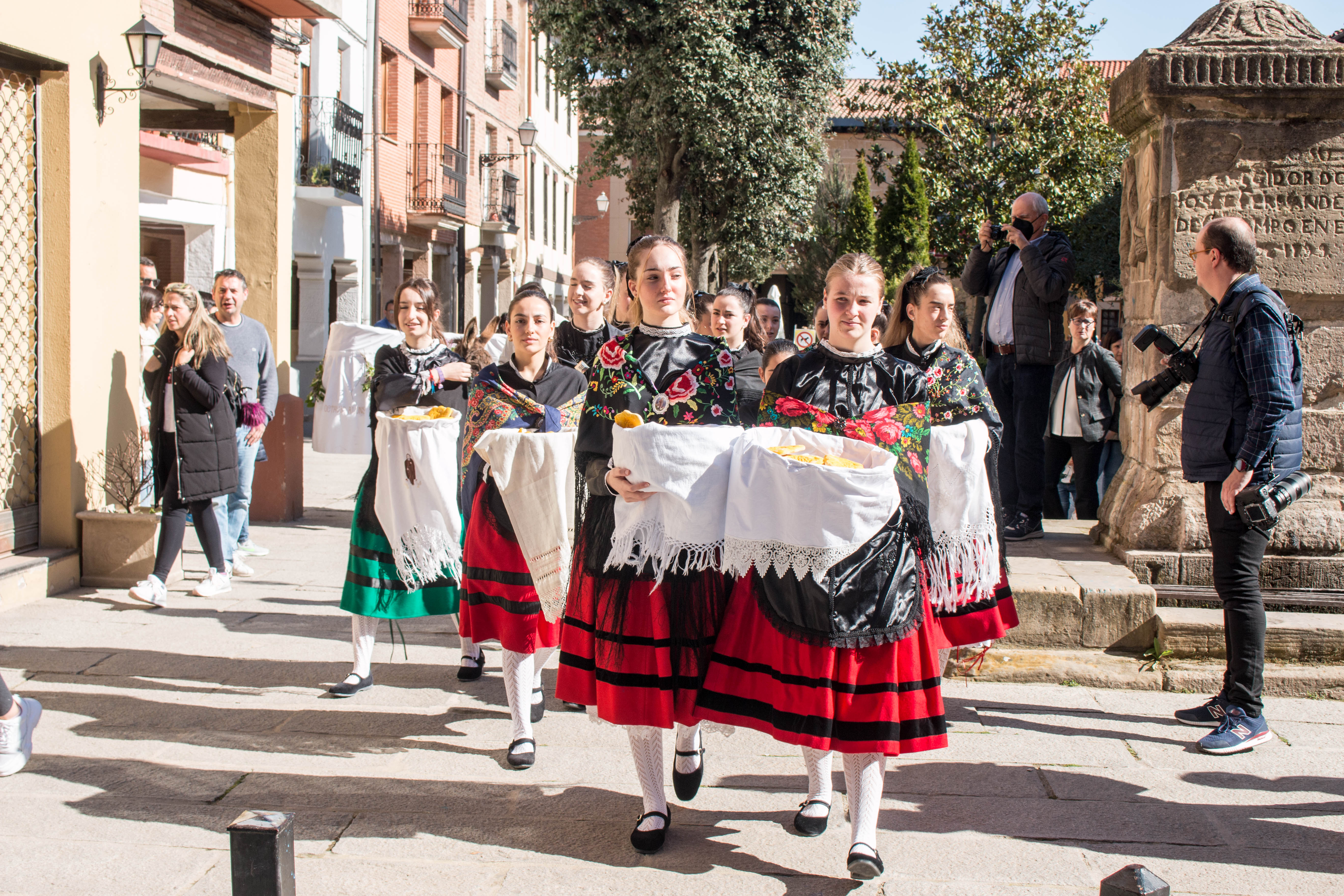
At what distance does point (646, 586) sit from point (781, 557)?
1.45ft

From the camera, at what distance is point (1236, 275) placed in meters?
4.48

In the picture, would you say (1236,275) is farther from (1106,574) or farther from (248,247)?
(248,247)

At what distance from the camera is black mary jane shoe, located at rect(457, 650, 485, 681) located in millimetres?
5246

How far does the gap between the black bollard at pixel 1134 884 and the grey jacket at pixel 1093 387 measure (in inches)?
241

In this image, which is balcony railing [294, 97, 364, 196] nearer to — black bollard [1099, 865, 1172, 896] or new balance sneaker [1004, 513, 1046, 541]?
new balance sneaker [1004, 513, 1046, 541]

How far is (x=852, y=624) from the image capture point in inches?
124

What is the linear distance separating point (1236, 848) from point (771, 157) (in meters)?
17.8

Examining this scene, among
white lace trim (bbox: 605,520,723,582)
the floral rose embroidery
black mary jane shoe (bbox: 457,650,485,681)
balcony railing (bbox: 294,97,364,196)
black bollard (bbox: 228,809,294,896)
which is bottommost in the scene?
black mary jane shoe (bbox: 457,650,485,681)

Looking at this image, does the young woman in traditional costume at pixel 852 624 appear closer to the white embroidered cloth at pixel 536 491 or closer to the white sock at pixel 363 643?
the white embroidered cloth at pixel 536 491

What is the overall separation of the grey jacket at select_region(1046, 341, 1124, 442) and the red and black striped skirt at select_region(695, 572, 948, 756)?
5.22 metres

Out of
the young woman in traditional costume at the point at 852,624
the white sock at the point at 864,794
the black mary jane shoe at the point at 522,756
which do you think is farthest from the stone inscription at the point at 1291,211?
the black mary jane shoe at the point at 522,756

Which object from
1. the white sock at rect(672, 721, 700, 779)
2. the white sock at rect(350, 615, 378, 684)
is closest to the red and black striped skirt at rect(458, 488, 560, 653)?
the white sock at rect(350, 615, 378, 684)

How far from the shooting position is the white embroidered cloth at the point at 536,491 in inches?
165

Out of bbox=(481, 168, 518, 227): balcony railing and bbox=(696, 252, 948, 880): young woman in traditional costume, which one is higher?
bbox=(481, 168, 518, 227): balcony railing
